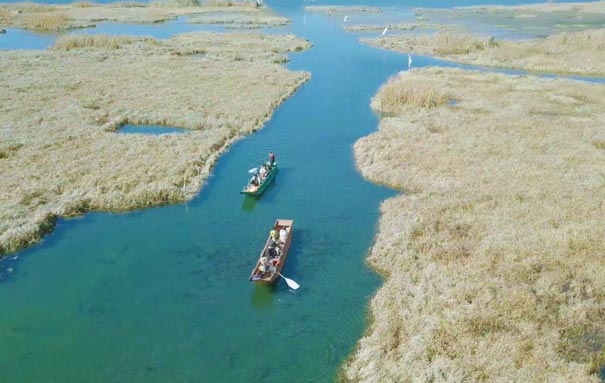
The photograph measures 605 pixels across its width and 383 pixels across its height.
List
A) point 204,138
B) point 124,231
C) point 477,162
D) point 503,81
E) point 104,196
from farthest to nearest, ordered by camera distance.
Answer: point 503,81, point 204,138, point 477,162, point 104,196, point 124,231

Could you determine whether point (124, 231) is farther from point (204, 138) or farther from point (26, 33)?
point (26, 33)

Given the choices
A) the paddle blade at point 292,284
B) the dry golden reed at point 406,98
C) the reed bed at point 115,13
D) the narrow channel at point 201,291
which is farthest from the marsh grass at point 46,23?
the paddle blade at point 292,284

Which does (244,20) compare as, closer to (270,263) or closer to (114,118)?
(114,118)

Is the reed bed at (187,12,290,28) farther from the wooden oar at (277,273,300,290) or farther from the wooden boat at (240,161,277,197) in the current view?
the wooden oar at (277,273,300,290)

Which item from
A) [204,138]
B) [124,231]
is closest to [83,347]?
[124,231]

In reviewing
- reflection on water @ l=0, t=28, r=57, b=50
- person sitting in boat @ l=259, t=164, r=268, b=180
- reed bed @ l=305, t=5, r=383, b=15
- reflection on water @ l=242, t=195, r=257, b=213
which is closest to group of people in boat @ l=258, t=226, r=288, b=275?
reflection on water @ l=242, t=195, r=257, b=213

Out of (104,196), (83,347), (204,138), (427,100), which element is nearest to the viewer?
(83,347)

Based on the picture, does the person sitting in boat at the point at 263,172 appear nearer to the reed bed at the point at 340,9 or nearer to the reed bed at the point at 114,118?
the reed bed at the point at 114,118
